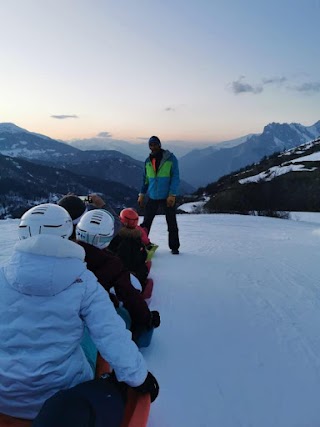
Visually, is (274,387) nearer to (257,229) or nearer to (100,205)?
(100,205)

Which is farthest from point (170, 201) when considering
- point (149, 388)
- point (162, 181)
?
point (149, 388)

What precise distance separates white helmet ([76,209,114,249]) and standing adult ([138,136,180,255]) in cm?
327

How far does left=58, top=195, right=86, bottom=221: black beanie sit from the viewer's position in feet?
11.8

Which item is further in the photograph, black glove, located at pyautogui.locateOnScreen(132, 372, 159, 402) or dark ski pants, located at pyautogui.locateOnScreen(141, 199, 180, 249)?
dark ski pants, located at pyautogui.locateOnScreen(141, 199, 180, 249)

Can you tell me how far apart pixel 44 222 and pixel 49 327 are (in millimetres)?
607

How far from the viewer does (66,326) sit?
6.26 ft

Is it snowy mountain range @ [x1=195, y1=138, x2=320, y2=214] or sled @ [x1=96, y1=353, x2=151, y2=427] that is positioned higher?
snowy mountain range @ [x1=195, y1=138, x2=320, y2=214]

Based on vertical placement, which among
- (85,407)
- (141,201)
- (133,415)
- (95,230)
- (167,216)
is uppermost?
(141,201)

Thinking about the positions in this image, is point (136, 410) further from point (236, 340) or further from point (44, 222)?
point (236, 340)

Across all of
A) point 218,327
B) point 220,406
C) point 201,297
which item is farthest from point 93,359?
point 201,297

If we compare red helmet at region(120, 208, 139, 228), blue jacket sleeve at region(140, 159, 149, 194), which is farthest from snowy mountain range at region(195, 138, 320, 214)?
red helmet at region(120, 208, 139, 228)

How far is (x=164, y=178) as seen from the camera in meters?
6.33

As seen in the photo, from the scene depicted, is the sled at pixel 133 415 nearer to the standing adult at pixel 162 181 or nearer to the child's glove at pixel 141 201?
the standing adult at pixel 162 181

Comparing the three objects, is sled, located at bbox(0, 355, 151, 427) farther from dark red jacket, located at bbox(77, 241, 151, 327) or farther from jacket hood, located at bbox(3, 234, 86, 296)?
dark red jacket, located at bbox(77, 241, 151, 327)
